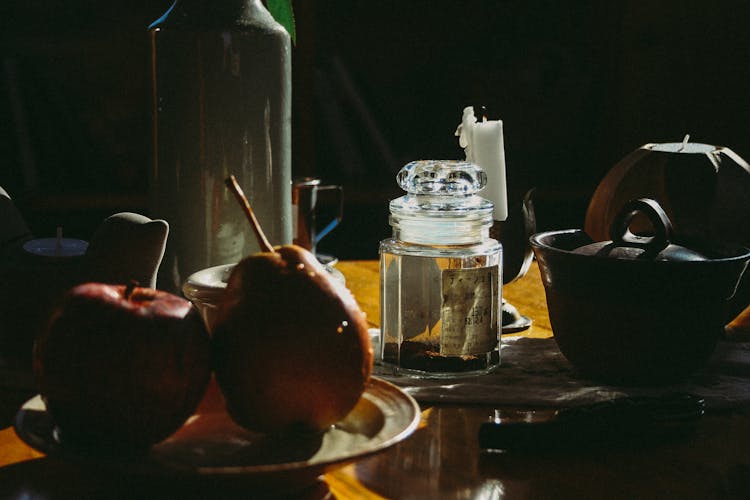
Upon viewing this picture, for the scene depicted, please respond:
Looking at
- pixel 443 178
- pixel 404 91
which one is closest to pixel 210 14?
pixel 443 178

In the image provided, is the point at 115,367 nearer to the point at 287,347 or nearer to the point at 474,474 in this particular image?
the point at 287,347

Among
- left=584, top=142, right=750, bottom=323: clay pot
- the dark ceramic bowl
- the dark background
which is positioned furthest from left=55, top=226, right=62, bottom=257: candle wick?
the dark background

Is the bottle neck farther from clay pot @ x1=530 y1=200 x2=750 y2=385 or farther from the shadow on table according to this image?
the shadow on table

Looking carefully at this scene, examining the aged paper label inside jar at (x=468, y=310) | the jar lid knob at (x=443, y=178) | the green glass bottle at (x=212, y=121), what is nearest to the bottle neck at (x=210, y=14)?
the green glass bottle at (x=212, y=121)

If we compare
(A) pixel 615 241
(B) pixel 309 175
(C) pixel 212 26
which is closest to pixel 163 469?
(A) pixel 615 241

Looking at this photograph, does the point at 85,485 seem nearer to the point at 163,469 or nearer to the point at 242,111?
the point at 163,469

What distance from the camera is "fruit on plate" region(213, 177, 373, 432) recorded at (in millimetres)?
562

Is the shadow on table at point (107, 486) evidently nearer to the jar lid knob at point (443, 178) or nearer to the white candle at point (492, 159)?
the jar lid knob at point (443, 178)

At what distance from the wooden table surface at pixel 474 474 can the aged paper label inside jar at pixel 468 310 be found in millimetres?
119

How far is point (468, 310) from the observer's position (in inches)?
32.0

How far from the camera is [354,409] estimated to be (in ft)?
2.06

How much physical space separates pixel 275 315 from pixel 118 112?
170cm

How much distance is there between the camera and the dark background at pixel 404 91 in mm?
2070

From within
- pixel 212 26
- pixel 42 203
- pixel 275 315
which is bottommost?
pixel 42 203
